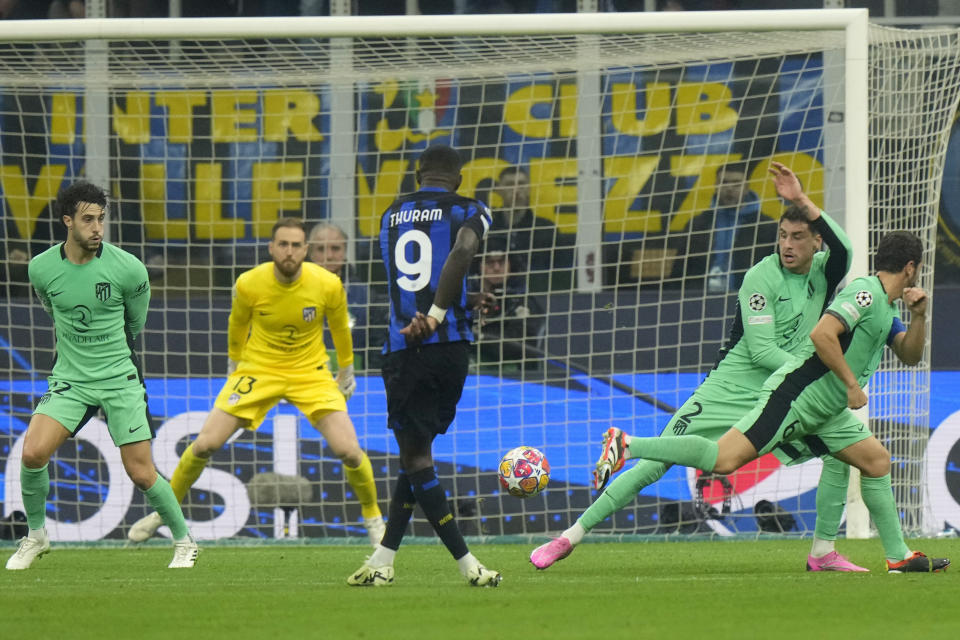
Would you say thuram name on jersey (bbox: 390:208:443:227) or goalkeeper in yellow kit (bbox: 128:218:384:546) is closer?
thuram name on jersey (bbox: 390:208:443:227)

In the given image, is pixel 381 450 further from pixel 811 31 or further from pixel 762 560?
pixel 811 31

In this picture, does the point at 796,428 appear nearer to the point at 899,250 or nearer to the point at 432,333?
the point at 899,250

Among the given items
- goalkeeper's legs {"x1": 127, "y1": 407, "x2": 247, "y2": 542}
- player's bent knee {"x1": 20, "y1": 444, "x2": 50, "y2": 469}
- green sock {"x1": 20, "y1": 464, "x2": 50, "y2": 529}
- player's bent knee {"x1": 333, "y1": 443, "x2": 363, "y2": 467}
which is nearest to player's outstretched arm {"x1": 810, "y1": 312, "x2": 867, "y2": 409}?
player's bent knee {"x1": 333, "y1": 443, "x2": 363, "y2": 467}

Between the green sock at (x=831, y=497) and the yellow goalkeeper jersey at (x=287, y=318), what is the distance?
3.15 m

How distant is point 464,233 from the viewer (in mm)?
6723

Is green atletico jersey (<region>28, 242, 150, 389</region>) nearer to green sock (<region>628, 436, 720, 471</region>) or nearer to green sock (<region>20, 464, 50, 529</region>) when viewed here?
green sock (<region>20, 464, 50, 529</region>)

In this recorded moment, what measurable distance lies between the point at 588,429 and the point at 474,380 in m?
0.93

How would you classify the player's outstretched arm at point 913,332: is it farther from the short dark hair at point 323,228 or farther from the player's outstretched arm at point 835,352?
the short dark hair at point 323,228

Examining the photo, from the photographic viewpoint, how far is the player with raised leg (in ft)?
22.1

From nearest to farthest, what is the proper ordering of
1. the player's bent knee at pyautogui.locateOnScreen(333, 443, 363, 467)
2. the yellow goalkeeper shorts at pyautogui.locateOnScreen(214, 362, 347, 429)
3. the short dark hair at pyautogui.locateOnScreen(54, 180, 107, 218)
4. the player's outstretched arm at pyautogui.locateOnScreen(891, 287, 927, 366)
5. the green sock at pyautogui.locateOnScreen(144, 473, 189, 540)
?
1. the player's outstretched arm at pyautogui.locateOnScreen(891, 287, 927, 366)
2. the short dark hair at pyautogui.locateOnScreen(54, 180, 107, 218)
3. the green sock at pyautogui.locateOnScreen(144, 473, 189, 540)
4. the player's bent knee at pyautogui.locateOnScreen(333, 443, 363, 467)
5. the yellow goalkeeper shorts at pyautogui.locateOnScreen(214, 362, 347, 429)

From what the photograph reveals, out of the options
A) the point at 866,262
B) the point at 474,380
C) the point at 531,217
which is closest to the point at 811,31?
the point at 866,262

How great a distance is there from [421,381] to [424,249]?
1.98ft

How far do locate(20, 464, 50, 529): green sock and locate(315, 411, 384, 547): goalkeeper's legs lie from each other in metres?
1.80

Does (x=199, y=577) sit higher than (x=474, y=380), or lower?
lower
